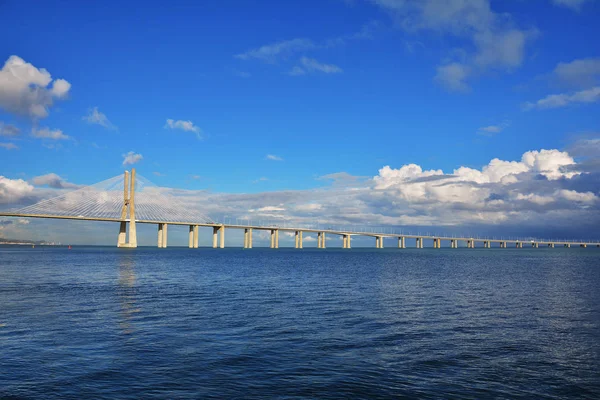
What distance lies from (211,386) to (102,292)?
27.8 m

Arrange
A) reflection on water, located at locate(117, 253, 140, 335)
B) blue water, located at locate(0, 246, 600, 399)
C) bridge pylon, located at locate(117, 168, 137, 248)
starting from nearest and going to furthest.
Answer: blue water, located at locate(0, 246, 600, 399) → reflection on water, located at locate(117, 253, 140, 335) → bridge pylon, located at locate(117, 168, 137, 248)

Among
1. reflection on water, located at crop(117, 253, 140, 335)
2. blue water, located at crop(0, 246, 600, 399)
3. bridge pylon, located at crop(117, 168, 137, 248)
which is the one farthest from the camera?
bridge pylon, located at crop(117, 168, 137, 248)

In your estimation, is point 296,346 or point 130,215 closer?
point 296,346

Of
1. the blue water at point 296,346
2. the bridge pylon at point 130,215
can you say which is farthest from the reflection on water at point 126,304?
the bridge pylon at point 130,215

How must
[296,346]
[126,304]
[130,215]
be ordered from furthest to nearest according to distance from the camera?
[130,215] < [126,304] < [296,346]

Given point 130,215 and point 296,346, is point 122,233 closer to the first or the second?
point 130,215

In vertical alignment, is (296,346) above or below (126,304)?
above

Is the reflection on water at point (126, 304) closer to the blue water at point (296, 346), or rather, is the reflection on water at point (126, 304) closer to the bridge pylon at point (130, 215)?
the blue water at point (296, 346)

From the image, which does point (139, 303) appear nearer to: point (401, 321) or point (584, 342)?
point (401, 321)

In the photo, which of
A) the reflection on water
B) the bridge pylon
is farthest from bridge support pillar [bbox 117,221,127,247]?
the reflection on water

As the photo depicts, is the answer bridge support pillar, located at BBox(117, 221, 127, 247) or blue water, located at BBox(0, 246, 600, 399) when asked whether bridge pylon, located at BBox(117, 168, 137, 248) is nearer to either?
bridge support pillar, located at BBox(117, 221, 127, 247)

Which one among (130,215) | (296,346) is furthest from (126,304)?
(130,215)

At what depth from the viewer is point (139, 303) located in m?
31.6

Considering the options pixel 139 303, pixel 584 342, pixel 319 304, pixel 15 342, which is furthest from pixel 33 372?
pixel 584 342
